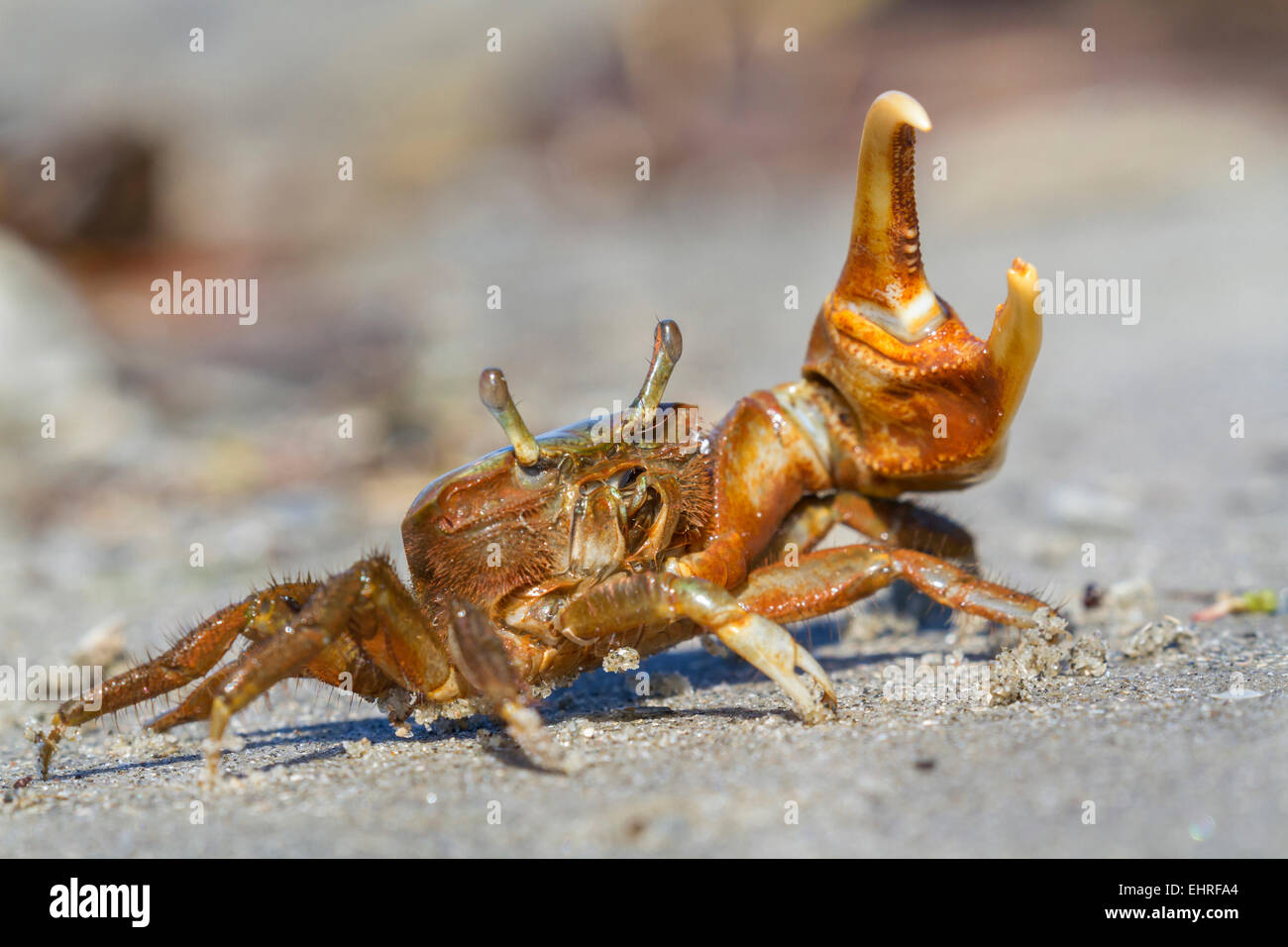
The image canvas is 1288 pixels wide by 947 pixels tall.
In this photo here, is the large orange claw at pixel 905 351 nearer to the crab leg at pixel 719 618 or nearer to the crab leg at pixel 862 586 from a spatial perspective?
the crab leg at pixel 862 586

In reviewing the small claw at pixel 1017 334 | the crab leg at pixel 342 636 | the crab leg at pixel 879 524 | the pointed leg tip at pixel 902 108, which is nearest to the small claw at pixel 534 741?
the crab leg at pixel 342 636

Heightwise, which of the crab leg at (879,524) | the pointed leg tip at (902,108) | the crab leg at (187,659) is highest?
the pointed leg tip at (902,108)

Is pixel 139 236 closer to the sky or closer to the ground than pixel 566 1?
closer to the ground

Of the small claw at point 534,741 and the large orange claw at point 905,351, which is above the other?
the large orange claw at point 905,351

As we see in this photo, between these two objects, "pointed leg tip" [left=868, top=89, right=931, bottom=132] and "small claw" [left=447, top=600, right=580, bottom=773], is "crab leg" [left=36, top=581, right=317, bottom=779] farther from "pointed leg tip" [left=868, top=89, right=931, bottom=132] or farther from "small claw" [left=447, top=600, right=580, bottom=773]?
"pointed leg tip" [left=868, top=89, right=931, bottom=132]

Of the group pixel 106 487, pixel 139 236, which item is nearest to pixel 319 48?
pixel 139 236
